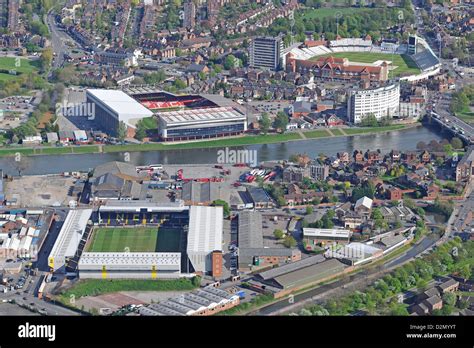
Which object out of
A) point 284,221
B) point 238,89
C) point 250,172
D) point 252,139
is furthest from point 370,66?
point 284,221

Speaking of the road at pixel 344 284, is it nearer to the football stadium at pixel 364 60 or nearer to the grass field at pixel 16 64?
the football stadium at pixel 364 60

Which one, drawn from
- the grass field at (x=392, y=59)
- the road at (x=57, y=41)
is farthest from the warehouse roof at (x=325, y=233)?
the road at (x=57, y=41)

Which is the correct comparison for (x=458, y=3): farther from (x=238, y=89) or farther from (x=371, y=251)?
(x=371, y=251)

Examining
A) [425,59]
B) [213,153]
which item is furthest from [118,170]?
[425,59]

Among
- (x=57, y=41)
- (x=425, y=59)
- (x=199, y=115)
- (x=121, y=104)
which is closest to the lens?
(x=199, y=115)

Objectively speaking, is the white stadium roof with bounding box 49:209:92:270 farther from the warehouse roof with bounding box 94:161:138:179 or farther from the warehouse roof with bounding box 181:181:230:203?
the warehouse roof with bounding box 94:161:138:179

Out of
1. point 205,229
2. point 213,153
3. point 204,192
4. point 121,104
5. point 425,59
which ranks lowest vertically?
point 213,153

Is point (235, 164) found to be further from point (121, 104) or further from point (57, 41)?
point (57, 41)
